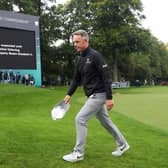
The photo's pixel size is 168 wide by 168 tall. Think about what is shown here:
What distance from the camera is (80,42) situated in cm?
649

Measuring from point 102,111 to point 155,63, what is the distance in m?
87.6

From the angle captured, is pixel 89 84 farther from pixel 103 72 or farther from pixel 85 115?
pixel 85 115

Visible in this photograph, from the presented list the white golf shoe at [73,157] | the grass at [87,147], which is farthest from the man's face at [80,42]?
the grass at [87,147]

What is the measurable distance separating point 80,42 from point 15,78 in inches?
912

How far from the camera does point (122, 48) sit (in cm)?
5750

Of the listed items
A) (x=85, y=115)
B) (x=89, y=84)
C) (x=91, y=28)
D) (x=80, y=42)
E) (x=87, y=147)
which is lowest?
(x=87, y=147)

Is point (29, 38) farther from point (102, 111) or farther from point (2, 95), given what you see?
point (102, 111)

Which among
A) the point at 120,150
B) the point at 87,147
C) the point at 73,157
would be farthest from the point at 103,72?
the point at 87,147

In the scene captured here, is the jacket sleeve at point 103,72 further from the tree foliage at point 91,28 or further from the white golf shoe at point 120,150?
the tree foliage at point 91,28

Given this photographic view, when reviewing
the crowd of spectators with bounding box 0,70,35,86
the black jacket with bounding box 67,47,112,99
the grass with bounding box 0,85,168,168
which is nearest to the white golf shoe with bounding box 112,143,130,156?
the grass with bounding box 0,85,168,168

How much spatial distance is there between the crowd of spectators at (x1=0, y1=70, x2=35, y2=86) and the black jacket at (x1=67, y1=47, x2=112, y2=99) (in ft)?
70.4

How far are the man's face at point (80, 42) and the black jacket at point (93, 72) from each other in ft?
0.23

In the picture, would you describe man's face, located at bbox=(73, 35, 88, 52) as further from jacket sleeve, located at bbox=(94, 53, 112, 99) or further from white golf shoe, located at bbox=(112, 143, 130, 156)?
white golf shoe, located at bbox=(112, 143, 130, 156)

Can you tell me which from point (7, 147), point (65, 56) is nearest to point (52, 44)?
point (65, 56)
